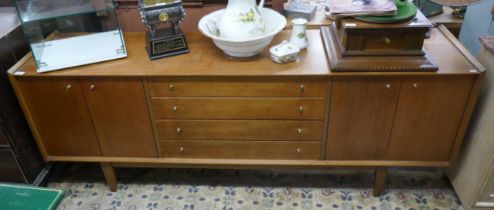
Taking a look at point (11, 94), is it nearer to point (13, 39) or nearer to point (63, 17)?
point (13, 39)

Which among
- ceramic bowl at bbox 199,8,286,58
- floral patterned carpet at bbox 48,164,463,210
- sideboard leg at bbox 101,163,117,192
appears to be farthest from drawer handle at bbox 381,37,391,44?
sideboard leg at bbox 101,163,117,192

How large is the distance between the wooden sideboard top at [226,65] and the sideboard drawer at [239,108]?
4.9 inches

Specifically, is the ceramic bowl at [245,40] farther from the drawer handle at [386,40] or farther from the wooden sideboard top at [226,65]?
the drawer handle at [386,40]

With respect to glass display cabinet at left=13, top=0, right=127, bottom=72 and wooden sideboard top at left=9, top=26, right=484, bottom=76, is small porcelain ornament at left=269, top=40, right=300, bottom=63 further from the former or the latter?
glass display cabinet at left=13, top=0, right=127, bottom=72

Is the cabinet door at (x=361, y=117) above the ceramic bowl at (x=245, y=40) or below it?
below

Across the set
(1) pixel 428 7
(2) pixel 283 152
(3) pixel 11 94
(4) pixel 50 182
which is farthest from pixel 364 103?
(4) pixel 50 182

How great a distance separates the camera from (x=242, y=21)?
1.47 m

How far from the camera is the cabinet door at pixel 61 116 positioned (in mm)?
1517

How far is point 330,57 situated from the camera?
1477mm

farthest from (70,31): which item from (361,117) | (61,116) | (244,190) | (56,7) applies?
(361,117)

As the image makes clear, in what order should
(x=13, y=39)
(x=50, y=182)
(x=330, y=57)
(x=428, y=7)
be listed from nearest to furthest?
1. (x=330, y=57)
2. (x=13, y=39)
3. (x=428, y=7)
4. (x=50, y=182)

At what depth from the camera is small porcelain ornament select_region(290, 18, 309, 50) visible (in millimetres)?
1531

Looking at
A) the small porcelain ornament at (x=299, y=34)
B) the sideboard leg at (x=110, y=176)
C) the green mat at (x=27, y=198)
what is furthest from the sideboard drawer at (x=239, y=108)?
the green mat at (x=27, y=198)

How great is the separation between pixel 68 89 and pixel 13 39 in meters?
0.34
